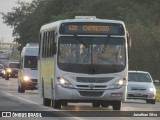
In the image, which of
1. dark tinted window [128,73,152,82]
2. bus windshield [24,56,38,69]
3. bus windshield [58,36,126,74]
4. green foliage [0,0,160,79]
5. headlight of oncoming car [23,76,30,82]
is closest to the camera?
bus windshield [58,36,126,74]

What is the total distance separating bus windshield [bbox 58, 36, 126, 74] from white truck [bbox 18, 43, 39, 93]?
57.5ft

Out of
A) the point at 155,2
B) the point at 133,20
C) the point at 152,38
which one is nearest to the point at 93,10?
the point at 155,2

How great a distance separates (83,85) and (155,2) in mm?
77918

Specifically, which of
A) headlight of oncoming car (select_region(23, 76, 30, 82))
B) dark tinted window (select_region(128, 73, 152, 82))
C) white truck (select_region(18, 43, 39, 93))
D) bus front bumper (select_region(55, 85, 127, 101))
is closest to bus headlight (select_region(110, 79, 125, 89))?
bus front bumper (select_region(55, 85, 127, 101))

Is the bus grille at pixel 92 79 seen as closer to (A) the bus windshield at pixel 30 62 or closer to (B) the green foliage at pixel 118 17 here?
(A) the bus windshield at pixel 30 62

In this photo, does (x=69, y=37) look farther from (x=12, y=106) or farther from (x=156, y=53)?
(x=156, y=53)

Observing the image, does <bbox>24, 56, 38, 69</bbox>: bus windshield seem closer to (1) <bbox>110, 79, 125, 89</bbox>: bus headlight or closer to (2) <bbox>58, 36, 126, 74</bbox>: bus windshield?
(2) <bbox>58, 36, 126, 74</bbox>: bus windshield

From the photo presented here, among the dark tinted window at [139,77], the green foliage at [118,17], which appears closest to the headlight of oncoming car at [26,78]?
→ the dark tinted window at [139,77]

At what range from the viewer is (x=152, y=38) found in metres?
77.9

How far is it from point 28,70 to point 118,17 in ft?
182

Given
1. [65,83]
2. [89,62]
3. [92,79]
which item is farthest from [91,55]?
[65,83]

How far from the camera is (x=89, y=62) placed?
2967cm

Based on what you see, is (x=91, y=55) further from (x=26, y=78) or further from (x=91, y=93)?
(x=26, y=78)

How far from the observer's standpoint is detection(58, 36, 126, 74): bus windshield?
2958 centimetres
